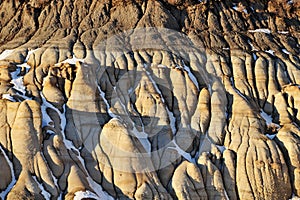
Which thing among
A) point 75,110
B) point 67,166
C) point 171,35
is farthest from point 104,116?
point 171,35

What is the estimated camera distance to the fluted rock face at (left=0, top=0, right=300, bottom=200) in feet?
97.1

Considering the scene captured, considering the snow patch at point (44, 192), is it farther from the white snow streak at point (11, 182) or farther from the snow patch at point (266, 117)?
the snow patch at point (266, 117)

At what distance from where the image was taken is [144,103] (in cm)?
3319

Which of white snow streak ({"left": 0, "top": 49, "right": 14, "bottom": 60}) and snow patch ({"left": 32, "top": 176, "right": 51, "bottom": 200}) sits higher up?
white snow streak ({"left": 0, "top": 49, "right": 14, "bottom": 60})

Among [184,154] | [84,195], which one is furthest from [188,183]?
[84,195]

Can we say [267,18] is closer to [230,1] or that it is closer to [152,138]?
[230,1]

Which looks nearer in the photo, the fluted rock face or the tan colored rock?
the fluted rock face

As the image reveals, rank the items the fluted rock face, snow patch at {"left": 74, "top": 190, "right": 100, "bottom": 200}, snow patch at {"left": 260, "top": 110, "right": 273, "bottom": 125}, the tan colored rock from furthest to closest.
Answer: snow patch at {"left": 260, "top": 110, "right": 273, "bottom": 125}, the tan colored rock, the fluted rock face, snow patch at {"left": 74, "top": 190, "right": 100, "bottom": 200}

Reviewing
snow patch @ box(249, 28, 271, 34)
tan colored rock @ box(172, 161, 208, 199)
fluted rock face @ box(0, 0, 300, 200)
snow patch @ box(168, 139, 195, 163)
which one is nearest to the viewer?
fluted rock face @ box(0, 0, 300, 200)

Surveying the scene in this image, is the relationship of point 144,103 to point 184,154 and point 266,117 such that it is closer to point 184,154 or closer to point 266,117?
point 184,154

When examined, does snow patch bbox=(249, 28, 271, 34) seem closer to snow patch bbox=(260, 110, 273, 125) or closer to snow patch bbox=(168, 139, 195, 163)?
snow patch bbox=(260, 110, 273, 125)

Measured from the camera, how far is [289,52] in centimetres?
3925

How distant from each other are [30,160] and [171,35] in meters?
15.6

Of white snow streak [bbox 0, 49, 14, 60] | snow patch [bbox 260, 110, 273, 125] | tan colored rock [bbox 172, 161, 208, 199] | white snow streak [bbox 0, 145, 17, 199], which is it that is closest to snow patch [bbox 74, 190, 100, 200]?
white snow streak [bbox 0, 145, 17, 199]
